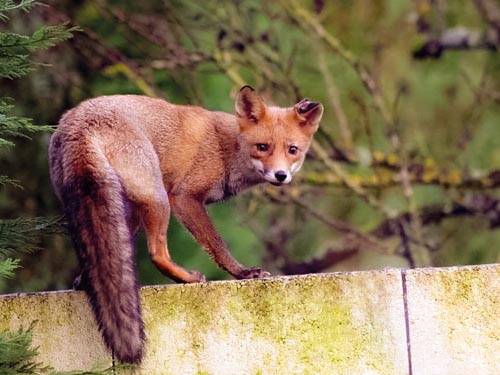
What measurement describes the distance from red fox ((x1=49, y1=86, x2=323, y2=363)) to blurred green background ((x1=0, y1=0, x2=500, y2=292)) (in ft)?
7.84

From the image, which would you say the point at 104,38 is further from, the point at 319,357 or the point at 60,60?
the point at 319,357

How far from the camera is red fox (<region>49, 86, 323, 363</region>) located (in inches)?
233

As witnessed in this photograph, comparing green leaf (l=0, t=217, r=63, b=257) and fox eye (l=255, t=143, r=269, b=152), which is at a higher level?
fox eye (l=255, t=143, r=269, b=152)

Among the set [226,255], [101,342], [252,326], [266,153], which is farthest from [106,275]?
[266,153]

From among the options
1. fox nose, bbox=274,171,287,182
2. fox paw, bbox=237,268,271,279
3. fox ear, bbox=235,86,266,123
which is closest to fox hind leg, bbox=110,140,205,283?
fox paw, bbox=237,268,271,279

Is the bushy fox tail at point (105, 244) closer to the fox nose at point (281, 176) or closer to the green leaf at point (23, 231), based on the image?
the green leaf at point (23, 231)

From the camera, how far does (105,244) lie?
19.8 ft

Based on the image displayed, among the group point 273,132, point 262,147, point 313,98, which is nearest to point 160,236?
point 262,147

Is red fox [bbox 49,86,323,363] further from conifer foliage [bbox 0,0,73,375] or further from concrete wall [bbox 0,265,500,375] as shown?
conifer foliage [bbox 0,0,73,375]

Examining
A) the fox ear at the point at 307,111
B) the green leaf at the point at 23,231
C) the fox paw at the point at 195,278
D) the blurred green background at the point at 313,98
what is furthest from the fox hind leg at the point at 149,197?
the blurred green background at the point at 313,98

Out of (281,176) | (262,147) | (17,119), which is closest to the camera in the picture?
(17,119)

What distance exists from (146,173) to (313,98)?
525cm

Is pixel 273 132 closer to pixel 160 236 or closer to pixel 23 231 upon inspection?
pixel 160 236

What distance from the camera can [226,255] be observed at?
6.93 metres
